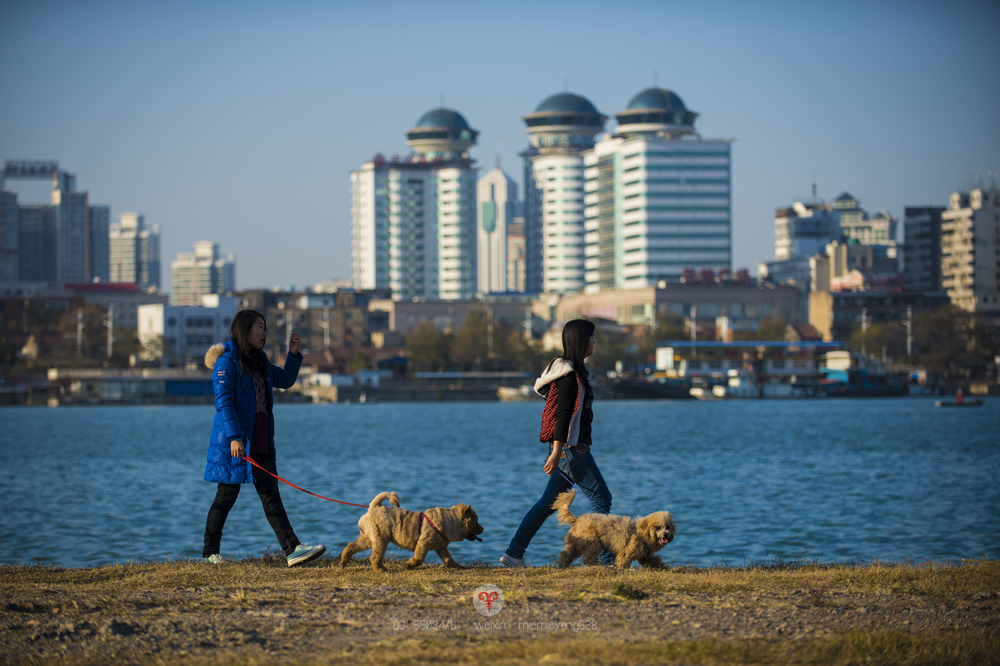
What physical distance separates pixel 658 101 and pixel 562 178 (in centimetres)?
2772

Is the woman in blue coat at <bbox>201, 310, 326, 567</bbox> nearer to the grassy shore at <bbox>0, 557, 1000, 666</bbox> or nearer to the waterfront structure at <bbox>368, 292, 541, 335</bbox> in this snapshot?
the grassy shore at <bbox>0, 557, 1000, 666</bbox>

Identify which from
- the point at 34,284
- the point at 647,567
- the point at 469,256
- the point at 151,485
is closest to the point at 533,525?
the point at 647,567

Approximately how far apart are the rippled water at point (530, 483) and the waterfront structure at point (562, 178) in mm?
116975

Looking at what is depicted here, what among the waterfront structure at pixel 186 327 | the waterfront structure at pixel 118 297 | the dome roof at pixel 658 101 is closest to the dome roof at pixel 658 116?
the dome roof at pixel 658 101

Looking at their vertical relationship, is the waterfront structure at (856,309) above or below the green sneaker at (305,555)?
above

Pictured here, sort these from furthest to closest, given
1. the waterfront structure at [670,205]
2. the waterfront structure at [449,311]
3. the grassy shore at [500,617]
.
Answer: the waterfront structure at [670,205] < the waterfront structure at [449,311] < the grassy shore at [500,617]

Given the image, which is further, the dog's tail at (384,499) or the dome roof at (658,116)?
the dome roof at (658,116)

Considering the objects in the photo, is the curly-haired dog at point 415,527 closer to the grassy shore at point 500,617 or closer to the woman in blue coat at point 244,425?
the grassy shore at point 500,617

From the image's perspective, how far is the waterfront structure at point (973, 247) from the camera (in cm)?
15225

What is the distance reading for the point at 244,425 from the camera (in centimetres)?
908

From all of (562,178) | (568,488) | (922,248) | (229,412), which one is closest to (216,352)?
(229,412)

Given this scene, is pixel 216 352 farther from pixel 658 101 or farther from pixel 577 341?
pixel 658 101

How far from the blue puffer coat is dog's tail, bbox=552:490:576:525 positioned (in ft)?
8.19

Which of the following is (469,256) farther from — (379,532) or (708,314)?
(379,532)
